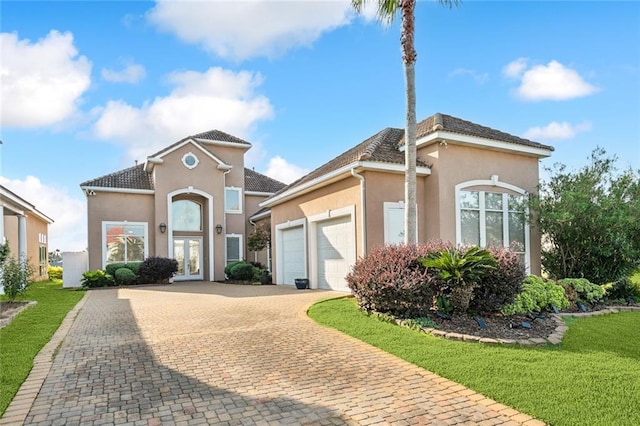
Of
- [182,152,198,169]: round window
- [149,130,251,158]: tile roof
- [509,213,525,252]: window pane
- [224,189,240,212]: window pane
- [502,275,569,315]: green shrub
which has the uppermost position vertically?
[149,130,251,158]: tile roof

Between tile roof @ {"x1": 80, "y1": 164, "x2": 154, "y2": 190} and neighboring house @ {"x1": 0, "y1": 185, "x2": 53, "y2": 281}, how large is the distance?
3279 mm

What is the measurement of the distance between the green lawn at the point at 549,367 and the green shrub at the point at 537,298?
1.00 m

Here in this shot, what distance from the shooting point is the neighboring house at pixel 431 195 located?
1376 cm

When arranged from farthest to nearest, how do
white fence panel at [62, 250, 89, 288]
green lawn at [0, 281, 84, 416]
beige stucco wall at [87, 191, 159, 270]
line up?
beige stucco wall at [87, 191, 159, 270]
white fence panel at [62, 250, 89, 288]
green lawn at [0, 281, 84, 416]

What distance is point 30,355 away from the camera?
22.7 ft

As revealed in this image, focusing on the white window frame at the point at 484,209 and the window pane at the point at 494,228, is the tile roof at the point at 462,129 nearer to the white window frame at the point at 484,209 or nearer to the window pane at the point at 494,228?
→ the white window frame at the point at 484,209

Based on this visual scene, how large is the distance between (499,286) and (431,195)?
5593 mm

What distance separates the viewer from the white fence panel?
69.2 ft

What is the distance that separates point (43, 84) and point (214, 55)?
5421 mm

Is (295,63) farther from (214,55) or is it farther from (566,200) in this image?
(566,200)

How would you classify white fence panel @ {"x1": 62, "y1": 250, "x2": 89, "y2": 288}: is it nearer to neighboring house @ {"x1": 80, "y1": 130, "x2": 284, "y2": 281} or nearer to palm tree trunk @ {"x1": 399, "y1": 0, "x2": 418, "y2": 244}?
neighboring house @ {"x1": 80, "y1": 130, "x2": 284, "y2": 281}

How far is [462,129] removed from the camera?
14797 millimetres

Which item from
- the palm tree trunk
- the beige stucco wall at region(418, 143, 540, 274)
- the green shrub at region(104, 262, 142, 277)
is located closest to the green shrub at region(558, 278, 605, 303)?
the beige stucco wall at region(418, 143, 540, 274)

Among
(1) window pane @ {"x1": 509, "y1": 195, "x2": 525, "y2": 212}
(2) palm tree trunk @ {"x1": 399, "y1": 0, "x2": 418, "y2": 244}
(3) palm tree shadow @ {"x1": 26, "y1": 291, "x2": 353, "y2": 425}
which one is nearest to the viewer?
(3) palm tree shadow @ {"x1": 26, "y1": 291, "x2": 353, "y2": 425}
